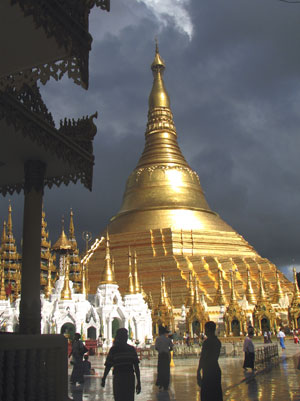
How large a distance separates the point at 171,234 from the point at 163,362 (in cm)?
A: 3050

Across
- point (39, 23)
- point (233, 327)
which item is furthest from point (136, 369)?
point (233, 327)

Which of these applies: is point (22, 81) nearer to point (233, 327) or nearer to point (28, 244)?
point (28, 244)

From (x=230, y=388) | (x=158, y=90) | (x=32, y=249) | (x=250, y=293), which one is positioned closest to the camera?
(x=32, y=249)

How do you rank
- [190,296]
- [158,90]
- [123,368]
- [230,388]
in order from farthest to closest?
[158,90] < [190,296] < [230,388] < [123,368]

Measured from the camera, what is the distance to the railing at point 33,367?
222 inches

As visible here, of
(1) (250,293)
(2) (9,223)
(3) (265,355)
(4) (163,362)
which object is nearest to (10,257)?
(2) (9,223)

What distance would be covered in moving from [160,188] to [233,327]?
53.8ft

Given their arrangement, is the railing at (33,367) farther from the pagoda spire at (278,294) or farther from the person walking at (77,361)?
the pagoda spire at (278,294)

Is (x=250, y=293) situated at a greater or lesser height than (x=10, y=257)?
lesser

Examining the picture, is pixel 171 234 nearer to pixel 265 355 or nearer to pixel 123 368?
pixel 265 355

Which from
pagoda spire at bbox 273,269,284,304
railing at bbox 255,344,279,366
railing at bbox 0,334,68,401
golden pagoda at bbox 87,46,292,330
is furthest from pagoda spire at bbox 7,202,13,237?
railing at bbox 0,334,68,401

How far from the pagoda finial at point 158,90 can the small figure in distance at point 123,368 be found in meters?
42.9

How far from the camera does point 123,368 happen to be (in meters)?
5.62

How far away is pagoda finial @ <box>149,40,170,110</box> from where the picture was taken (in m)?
47.4
